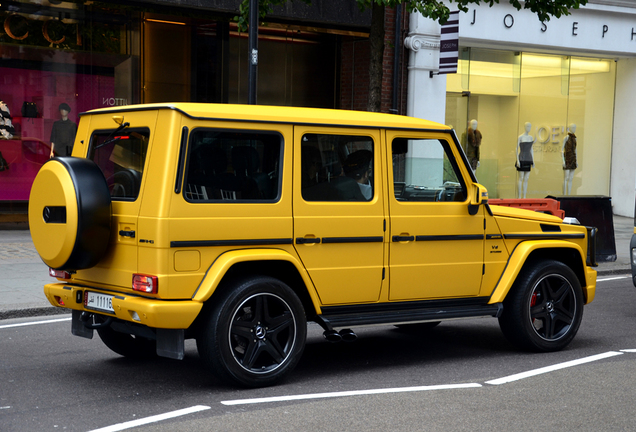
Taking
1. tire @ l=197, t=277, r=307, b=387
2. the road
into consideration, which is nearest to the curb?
the road

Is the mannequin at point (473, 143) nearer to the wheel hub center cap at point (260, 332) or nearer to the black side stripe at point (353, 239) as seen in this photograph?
the black side stripe at point (353, 239)

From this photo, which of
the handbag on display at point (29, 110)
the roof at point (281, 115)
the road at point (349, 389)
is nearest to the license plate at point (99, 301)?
the road at point (349, 389)

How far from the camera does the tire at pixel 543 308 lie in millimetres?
6916

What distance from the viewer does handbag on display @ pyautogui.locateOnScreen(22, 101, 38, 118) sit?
1543 centimetres

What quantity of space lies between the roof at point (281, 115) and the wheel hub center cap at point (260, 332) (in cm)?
145

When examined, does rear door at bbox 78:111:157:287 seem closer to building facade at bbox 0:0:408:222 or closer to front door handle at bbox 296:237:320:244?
front door handle at bbox 296:237:320:244

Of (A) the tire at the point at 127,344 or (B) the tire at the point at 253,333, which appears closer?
(B) the tire at the point at 253,333

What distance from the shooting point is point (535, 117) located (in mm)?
21703

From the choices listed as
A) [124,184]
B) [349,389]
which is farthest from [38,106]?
[349,389]

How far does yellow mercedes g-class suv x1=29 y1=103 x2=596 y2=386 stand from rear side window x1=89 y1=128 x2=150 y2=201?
0.01 m

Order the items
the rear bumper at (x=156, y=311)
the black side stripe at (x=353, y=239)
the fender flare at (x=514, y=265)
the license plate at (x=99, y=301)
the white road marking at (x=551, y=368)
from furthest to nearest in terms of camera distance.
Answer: the fender flare at (x=514, y=265), the white road marking at (x=551, y=368), the black side stripe at (x=353, y=239), the license plate at (x=99, y=301), the rear bumper at (x=156, y=311)

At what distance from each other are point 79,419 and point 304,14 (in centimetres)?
1243

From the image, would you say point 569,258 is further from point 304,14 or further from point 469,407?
point 304,14

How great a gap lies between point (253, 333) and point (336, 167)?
1.40 m
